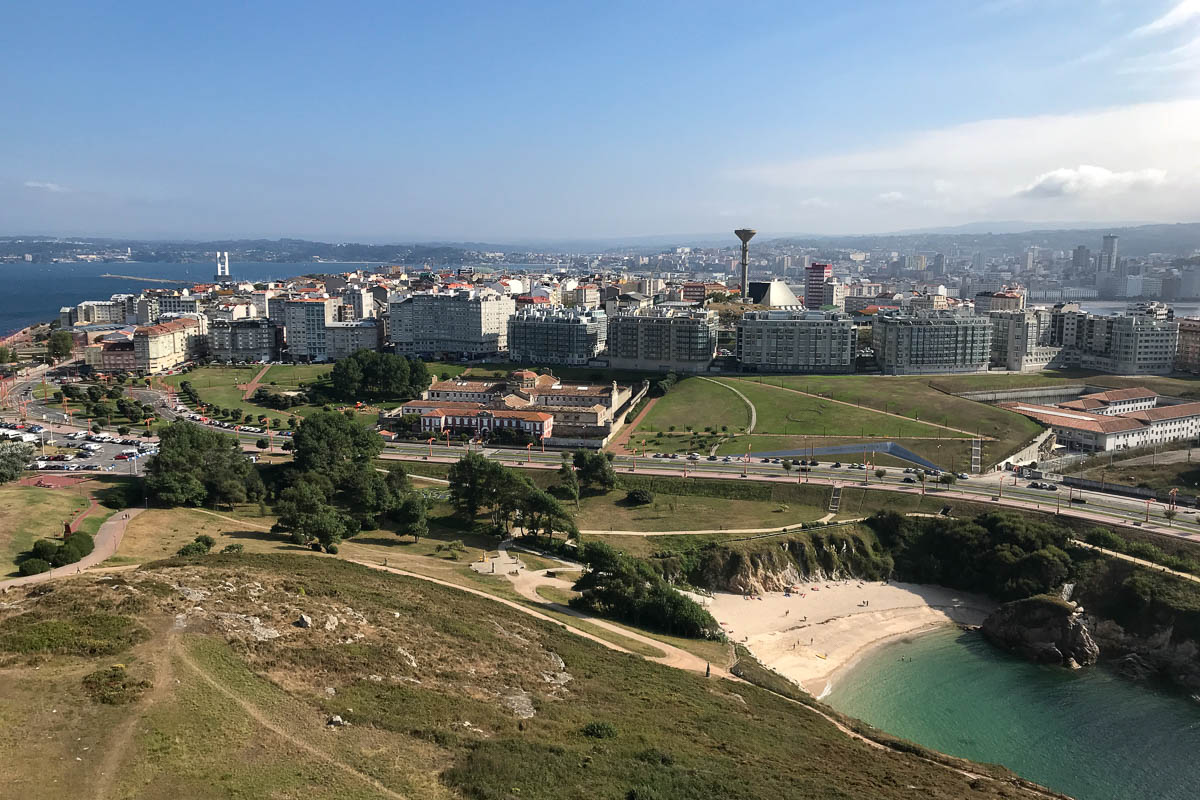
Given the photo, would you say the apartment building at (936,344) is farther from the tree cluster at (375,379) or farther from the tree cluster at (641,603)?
the tree cluster at (641,603)

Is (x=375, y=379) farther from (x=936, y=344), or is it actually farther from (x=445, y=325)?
(x=936, y=344)

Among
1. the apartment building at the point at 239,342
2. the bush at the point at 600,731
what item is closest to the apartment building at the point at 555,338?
the apartment building at the point at 239,342

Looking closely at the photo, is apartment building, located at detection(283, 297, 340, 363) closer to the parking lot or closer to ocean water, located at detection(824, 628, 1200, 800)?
the parking lot

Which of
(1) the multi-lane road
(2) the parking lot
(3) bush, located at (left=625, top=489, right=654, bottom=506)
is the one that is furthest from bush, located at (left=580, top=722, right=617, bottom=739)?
(2) the parking lot

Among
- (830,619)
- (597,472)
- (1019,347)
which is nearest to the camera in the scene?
(830,619)

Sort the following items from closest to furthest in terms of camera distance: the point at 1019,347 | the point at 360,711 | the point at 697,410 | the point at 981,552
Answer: the point at 360,711
the point at 981,552
the point at 697,410
the point at 1019,347

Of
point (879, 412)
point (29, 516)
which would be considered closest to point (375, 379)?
point (29, 516)
